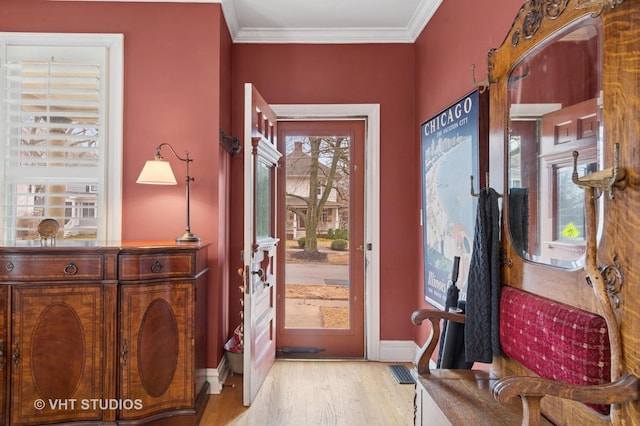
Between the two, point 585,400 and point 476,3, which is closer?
point 585,400

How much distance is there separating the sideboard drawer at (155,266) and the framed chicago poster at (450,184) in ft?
5.40

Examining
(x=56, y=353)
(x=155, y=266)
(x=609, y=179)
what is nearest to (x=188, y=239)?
(x=155, y=266)

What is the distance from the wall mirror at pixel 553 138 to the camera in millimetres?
1179

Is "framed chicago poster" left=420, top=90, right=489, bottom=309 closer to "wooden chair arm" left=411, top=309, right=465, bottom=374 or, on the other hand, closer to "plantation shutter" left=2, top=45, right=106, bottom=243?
"wooden chair arm" left=411, top=309, right=465, bottom=374

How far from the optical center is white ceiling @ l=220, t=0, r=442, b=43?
9.44 ft

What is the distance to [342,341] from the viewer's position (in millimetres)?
3396

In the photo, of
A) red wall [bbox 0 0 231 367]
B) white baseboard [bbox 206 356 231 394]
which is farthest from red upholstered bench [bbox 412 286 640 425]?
red wall [bbox 0 0 231 367]

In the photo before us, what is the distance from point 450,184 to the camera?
243 cm

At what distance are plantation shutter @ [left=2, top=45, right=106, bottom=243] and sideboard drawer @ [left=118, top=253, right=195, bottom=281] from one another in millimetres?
776

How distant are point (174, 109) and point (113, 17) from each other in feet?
2.64

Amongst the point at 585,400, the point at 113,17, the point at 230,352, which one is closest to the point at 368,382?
the point at 230,352

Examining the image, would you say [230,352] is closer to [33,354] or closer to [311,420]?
[311,420]

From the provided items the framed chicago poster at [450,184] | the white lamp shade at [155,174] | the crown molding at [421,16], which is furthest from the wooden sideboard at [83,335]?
the crown molding at [421,16]

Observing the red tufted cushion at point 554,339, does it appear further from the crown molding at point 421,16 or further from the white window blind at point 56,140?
the white window blind at point 56,140
